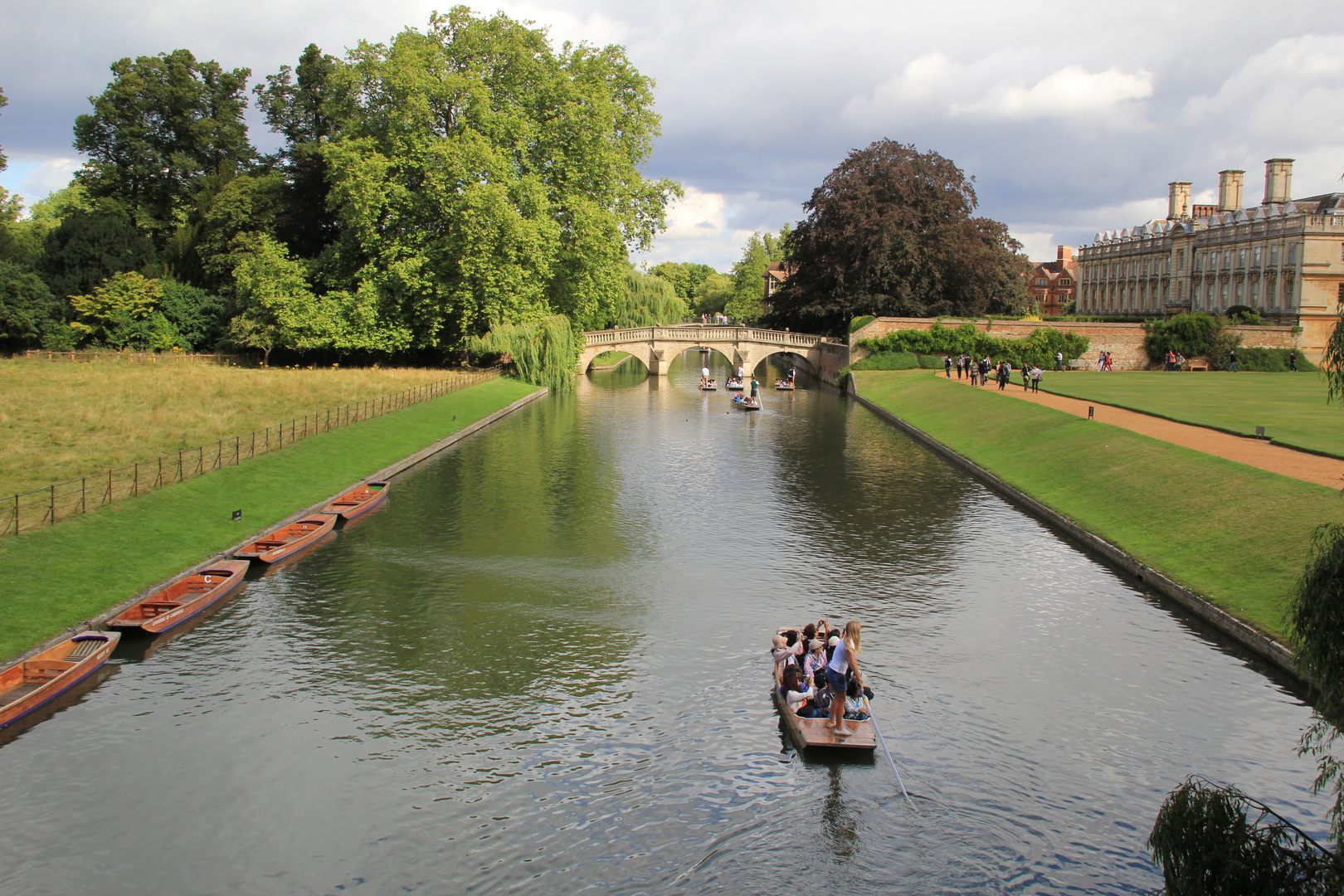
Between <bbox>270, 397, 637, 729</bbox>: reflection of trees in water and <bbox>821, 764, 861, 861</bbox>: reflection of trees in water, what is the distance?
4.10 meters

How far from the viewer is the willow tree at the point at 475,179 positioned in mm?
56125

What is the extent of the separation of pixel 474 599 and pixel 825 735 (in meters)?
9.01

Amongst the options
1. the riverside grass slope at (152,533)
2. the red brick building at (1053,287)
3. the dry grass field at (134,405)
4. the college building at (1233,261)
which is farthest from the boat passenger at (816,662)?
the red brick building at (1053,287)

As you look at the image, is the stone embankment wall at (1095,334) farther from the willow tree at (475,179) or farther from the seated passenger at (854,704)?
the seated passenger at (854,704)

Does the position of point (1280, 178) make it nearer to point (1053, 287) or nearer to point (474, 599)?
point (1053, 287)

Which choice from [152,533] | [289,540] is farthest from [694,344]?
[152,533]

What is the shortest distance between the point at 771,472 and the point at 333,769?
23.9 metres

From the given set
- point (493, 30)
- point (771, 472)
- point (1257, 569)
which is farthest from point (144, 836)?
point (493, 30)

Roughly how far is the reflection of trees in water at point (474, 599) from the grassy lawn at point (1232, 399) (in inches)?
875

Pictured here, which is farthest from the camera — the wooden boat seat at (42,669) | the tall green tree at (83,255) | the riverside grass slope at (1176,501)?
the tall green tree at (83,255)

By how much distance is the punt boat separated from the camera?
13156 mm

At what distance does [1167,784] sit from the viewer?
12.6 metres

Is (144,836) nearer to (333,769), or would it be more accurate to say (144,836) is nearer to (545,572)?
(333,769)

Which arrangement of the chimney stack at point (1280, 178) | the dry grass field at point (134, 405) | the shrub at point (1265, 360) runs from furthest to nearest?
1. the chimney stack at point (1280, 178)
2. the shrub at point (1265, 360)
3. the dry grass field at point (134, 405)
